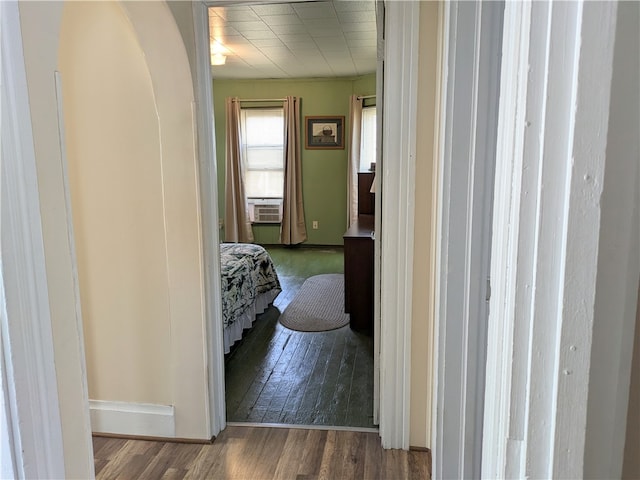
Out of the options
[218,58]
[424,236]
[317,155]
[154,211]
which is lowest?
[424,236]

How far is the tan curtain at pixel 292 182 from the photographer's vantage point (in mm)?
6656

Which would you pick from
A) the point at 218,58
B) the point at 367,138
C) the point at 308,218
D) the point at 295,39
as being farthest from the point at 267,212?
the point at 295,39

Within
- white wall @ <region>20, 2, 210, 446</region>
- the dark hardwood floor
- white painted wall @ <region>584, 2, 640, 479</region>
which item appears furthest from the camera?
the dark hardwood floor

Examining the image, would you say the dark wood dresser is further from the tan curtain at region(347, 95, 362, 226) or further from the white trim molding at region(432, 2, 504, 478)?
the tan curtain at region(347, 95, 362, 226)

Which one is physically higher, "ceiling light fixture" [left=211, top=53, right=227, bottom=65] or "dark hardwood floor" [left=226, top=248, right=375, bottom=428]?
"ceiling light fixture" [left=211, top=53, right=227, bottom=65]

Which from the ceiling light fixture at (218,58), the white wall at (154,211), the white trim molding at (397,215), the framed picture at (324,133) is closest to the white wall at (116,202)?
the white wall at (154,211)

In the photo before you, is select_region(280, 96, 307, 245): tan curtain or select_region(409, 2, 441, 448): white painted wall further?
select_region(280, 96, 307, 245): tan curtain

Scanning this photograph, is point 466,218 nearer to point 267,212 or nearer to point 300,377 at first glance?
point 300,377

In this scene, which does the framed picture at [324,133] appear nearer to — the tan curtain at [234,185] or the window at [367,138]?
the window at [367,138]

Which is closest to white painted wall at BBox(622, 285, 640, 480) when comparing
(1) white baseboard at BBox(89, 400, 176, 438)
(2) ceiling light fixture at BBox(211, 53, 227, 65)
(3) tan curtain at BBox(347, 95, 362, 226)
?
(1) white baseboard at BBox(89, 400, 176, 438)

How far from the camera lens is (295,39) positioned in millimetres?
4473

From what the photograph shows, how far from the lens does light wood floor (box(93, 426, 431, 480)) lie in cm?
198

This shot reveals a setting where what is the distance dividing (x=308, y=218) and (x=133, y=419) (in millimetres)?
4953

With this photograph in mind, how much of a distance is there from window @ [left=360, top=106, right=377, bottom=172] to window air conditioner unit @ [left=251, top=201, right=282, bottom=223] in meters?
1.44
